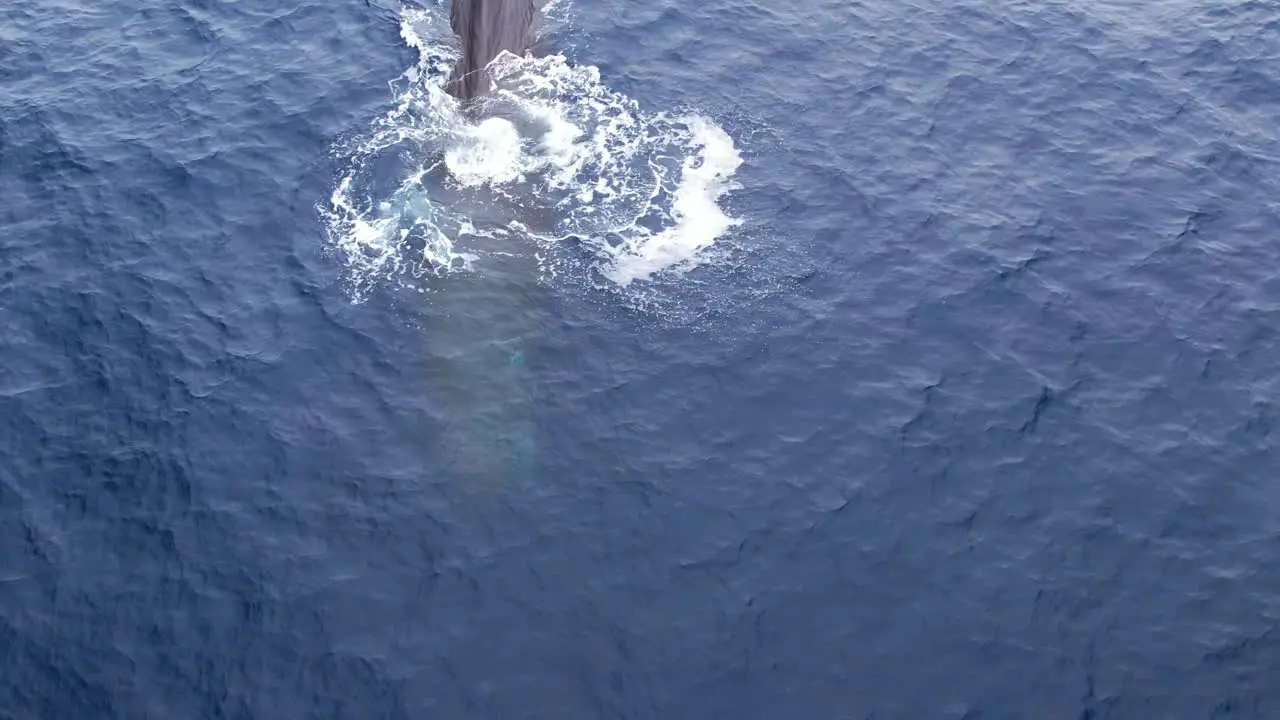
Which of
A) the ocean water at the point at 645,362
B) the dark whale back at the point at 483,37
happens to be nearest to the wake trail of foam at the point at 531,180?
the ocean water at the point at 645,362

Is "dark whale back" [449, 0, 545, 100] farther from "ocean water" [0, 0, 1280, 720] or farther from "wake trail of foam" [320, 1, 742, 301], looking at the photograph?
"ocean water" [0, 0, 1280, 720]

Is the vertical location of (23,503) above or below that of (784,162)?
below

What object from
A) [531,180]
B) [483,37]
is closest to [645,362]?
[531,180]

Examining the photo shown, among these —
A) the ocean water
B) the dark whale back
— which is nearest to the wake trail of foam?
the ocean water

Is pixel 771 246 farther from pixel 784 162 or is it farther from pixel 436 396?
pixel 436 396

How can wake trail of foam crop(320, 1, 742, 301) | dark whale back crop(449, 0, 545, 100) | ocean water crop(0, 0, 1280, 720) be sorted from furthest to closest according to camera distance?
1. dark whale back crop(449, 0, 545, 100)
2. wake trail of foam crop(320, 1, 742, 301)
3. ocean water crop(0, 0, 1280, 720)

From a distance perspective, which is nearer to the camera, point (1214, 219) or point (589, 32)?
point (1214, 219)

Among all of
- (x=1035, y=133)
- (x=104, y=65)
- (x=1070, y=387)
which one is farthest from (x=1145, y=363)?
(x=104, y=65)
